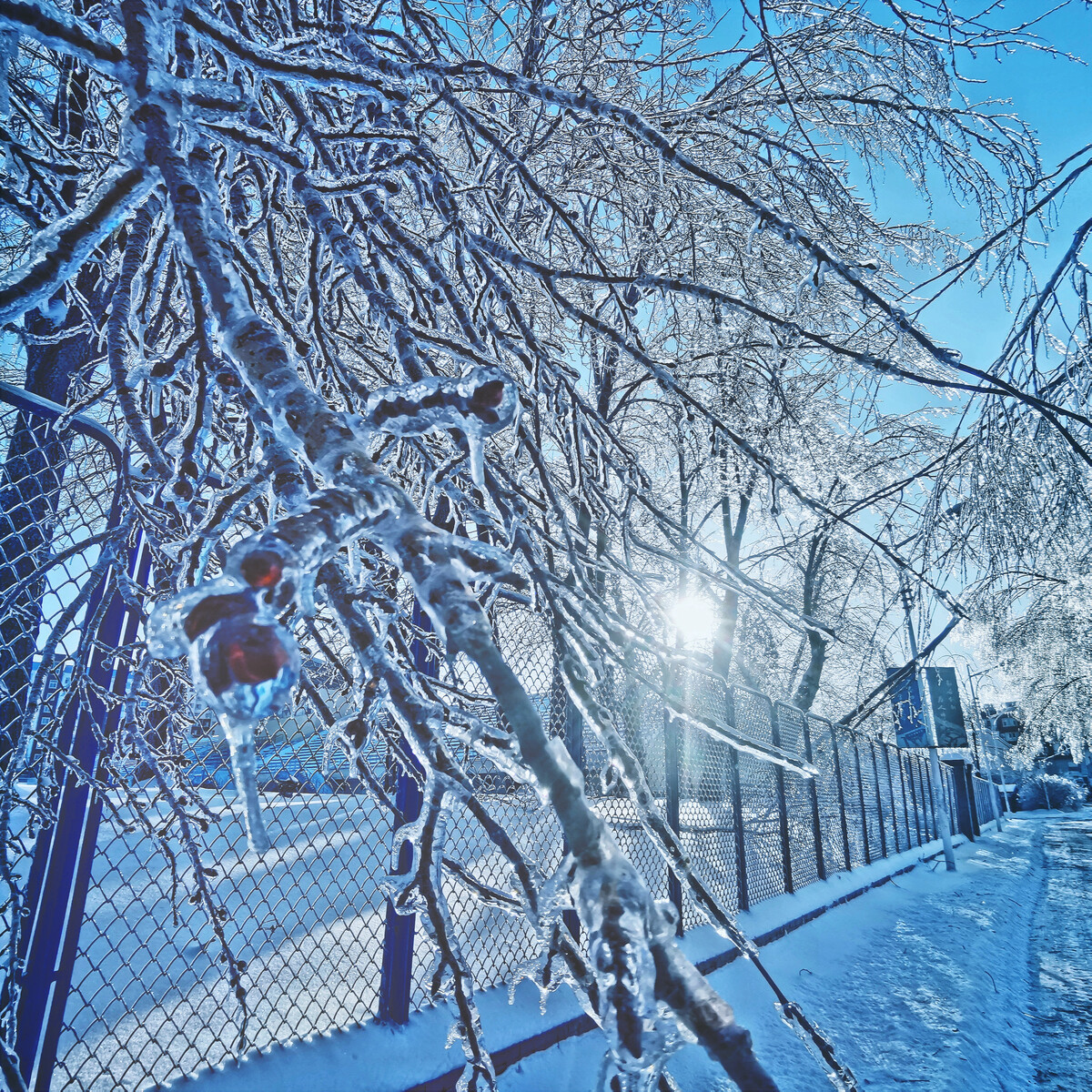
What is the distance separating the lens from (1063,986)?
4.68 m

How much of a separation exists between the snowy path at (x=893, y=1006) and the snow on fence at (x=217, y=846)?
609 millimetres

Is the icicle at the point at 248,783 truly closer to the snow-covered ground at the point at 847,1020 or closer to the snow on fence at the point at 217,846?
the snow on fence at the point at 217,846

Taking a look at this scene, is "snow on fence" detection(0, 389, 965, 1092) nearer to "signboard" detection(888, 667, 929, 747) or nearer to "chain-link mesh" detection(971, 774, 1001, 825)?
"signboard" detection(888, 667, 929, 747)

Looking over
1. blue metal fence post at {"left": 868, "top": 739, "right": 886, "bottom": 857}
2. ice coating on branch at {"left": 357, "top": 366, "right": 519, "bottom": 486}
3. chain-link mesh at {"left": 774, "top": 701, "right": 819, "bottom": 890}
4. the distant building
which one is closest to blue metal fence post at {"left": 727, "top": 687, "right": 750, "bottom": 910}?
chain-link mesh at {"left": 774, "top": 701, "right": 819, "bottom": 890}

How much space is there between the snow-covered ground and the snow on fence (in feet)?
0.64

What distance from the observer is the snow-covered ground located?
2520 mm

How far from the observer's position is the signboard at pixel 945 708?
457 inches

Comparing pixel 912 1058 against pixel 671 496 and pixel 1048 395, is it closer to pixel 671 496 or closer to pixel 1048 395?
pixel 1048 395

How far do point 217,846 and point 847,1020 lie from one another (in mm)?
5372

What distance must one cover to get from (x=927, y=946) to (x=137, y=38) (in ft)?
23.4

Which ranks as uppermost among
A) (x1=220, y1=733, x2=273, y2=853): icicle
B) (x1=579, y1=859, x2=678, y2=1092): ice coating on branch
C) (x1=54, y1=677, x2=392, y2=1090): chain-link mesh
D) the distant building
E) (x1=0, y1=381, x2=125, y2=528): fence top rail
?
the distant building

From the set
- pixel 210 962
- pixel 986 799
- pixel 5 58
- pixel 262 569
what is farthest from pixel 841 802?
pixel 986 799

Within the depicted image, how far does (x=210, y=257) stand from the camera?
744 mm

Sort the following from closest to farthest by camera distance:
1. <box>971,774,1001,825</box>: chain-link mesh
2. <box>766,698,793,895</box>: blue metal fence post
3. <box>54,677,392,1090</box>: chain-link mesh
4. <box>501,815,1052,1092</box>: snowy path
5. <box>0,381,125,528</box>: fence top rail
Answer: <box>0,381,125,528</box>: fence top rail < <box>54,677,392,1090</box>: chain-link mesh < <box>501,815,1052,1092</box>: snowy path < <box>766,698,793,895</box>: blue metal fence post < <box>971,774,1001,825</box>: chain-link mesh
